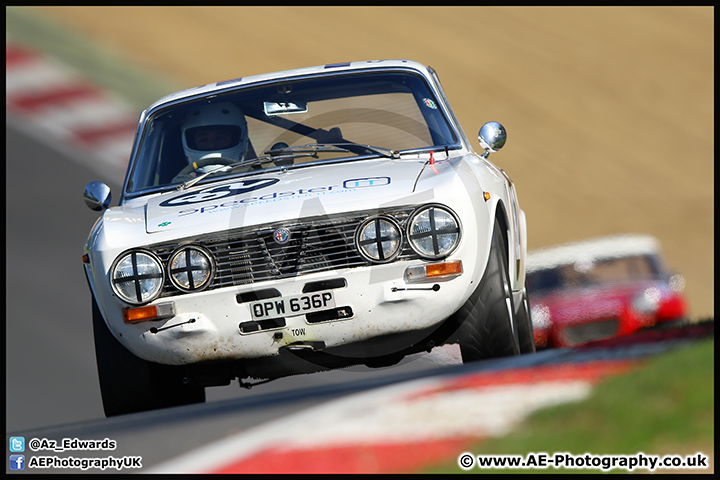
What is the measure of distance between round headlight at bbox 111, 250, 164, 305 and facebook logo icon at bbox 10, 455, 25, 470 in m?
0.82

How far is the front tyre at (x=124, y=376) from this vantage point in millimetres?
5016

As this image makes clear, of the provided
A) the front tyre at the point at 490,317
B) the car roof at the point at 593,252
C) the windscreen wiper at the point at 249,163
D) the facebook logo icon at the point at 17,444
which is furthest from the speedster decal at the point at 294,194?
the car roof at the point at 593,252

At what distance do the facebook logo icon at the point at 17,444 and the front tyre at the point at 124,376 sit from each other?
22.2 inches

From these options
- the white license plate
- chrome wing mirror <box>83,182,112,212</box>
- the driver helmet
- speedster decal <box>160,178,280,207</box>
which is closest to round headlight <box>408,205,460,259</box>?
the white license plate

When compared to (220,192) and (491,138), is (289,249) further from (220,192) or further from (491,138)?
(491,138)

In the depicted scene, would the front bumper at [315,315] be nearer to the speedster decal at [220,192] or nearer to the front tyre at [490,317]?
the front tyre at [490,317]

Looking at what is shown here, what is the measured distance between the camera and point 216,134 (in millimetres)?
5941

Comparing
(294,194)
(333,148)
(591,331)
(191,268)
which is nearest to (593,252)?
(591,331)

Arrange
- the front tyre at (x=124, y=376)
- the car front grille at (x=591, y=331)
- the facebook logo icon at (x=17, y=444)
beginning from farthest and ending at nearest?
the car front grille at (x=591, y=331) → the front tyre at (x=124, y=376) → the facebook logo icon at (x=17, y=444)

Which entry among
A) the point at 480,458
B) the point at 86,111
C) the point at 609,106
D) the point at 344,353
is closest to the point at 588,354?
the point at 344,353

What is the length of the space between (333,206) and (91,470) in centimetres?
148

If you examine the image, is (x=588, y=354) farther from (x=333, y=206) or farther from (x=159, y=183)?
(x=159, y=183)

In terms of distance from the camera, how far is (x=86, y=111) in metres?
16.0

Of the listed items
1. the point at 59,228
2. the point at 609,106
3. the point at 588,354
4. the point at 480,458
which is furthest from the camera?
the point at 609,106
